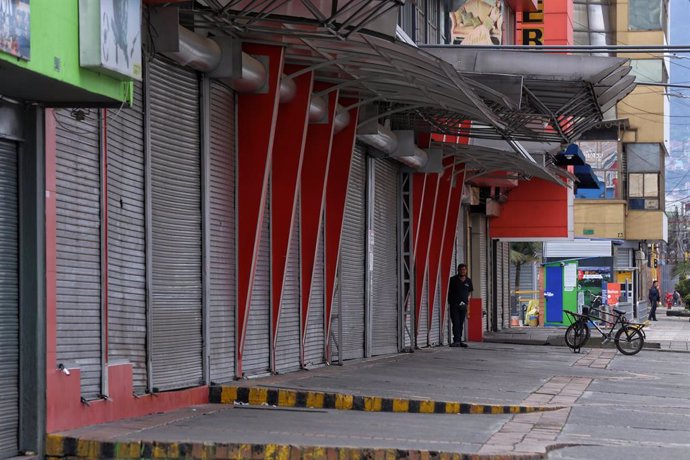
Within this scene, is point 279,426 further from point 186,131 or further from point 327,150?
point 327,150

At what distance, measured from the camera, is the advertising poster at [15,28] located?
771 cm

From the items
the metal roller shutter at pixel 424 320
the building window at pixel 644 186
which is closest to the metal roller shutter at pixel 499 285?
the metal roller shutter at pixel 424 320

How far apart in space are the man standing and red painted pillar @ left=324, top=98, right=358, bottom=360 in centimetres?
893

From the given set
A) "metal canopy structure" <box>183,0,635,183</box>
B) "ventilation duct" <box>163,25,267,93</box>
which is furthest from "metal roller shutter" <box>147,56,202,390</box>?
"metal canopy structure" <box>183,0,635,183</box>

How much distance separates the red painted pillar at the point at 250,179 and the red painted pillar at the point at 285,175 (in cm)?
98

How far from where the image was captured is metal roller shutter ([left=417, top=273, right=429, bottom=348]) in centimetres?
2705

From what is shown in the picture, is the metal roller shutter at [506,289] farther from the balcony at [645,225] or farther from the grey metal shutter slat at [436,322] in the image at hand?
the balcony at [645,225]

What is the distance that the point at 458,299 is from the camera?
27.8 metres

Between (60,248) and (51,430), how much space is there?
1.49m

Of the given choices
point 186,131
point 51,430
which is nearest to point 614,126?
point 186,131

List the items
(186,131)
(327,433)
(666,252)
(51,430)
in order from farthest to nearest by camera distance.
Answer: (666,252), (186,131), (327,433), (51,430)

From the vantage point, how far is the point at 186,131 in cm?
1354

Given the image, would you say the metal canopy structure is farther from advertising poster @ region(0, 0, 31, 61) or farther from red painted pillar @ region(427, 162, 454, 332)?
advertising poster @ region(0, 0, 31, 61)

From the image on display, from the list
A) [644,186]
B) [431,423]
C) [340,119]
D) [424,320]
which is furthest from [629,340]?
[644,186]
